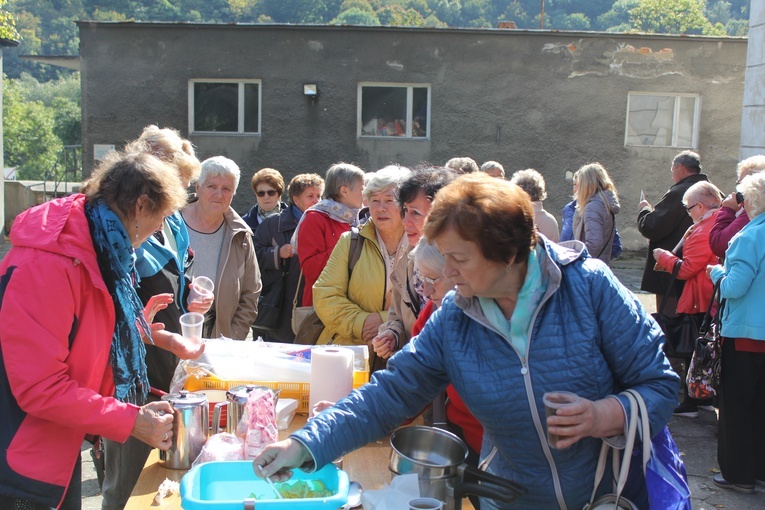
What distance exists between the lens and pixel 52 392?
2.14m

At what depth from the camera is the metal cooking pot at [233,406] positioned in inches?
98.0

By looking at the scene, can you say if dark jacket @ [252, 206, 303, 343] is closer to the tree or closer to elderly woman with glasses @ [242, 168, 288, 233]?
elderly woman with glasses @ [242, 168, 288, 233]

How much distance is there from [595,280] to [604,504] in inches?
23.3

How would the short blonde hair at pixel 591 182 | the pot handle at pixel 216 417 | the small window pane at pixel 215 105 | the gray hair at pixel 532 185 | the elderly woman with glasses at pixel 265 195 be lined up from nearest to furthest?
the pot handle at pixel 216 417 < the gray hair at pixel 532 185 < the elderly woman with glasses at pixel 265 195 < the short blonde hair at pixel 591 182 < the small window pane at pixel 215 105

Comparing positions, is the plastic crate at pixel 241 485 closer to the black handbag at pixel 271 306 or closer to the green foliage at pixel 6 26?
the black handbag at pixel 271 306

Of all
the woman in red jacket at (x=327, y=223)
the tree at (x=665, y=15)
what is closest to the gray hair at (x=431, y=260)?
the woman in red jacket at (x=327, y=223)

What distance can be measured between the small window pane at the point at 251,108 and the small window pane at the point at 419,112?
308 cm

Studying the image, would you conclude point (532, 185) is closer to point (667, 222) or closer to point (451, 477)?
point (667, 222)

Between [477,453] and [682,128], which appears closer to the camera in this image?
[477,453]

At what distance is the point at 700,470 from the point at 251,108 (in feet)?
37.6

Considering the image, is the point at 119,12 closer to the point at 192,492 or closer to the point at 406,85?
the point at 406,85

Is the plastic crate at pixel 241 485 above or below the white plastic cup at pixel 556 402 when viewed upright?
below

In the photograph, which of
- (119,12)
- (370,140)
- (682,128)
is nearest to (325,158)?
(370,140)

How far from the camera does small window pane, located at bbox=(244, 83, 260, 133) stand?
1436cm
